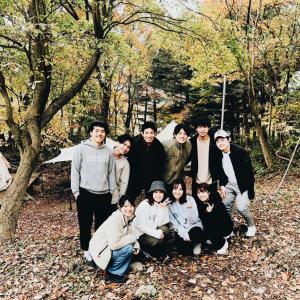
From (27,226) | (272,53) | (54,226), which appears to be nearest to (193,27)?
(272,53)

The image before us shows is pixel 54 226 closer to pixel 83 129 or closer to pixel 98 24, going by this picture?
pixel 98 24

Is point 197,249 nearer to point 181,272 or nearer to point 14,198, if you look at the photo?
point 181,272

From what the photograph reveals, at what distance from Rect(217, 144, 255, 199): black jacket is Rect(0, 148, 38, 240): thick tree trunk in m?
4.34

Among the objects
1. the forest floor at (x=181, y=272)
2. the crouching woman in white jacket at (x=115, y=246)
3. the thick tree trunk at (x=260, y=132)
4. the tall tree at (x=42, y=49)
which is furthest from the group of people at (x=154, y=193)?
the thick tree trunk at (x=260, y=132)

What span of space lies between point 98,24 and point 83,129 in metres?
14.5

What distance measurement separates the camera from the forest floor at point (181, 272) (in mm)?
4461

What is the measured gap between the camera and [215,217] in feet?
17.0

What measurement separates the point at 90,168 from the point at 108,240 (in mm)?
1045

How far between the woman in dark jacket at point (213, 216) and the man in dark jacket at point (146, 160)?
75 cm

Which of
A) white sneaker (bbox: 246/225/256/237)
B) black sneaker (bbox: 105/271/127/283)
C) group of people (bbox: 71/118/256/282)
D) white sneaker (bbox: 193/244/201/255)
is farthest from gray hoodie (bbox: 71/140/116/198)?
white sneaker (bbox: 246/225/256/237)

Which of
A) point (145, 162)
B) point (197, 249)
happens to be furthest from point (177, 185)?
point (197, 249)

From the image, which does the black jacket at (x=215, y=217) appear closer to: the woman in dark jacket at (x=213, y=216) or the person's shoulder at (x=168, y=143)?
the woman in dark jacket at (x=213, y=216)

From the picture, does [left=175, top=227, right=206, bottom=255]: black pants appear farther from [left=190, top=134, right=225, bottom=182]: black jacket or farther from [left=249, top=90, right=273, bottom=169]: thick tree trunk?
[left=249, top=90, right=273, bottom=169]: thick tree trunk

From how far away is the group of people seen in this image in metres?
4.68
